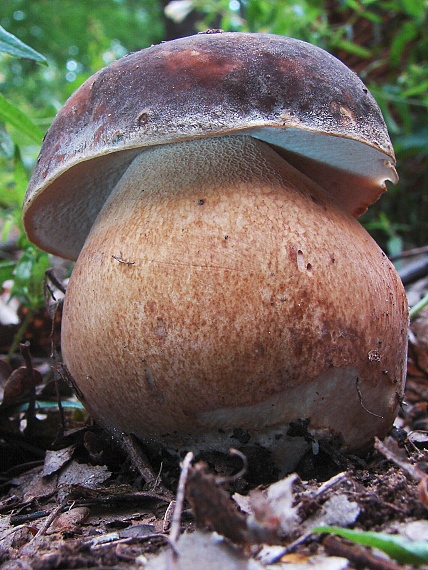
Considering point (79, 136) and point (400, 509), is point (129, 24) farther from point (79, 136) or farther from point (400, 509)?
point (400, 509)

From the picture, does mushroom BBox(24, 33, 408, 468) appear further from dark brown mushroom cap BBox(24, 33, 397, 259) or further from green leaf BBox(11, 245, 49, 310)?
green leaf BBox(11, 245, 49, 310)

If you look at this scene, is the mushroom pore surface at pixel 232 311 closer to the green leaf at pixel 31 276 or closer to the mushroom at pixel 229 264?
the mushroom at pixel 229 264

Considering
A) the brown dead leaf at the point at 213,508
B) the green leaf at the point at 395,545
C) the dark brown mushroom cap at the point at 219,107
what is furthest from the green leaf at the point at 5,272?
the green leaf at the point at 395,545

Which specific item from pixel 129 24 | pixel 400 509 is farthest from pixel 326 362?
pixel 129 24

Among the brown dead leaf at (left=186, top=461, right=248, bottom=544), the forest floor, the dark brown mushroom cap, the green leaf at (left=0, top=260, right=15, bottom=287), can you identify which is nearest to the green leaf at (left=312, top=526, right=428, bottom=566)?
the forest floor

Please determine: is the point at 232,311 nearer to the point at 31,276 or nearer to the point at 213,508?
the point at 213,508
